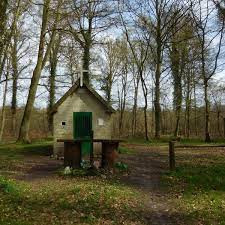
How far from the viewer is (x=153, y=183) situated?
15.2 metres

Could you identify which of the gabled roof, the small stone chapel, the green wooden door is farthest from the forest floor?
the gabled roof

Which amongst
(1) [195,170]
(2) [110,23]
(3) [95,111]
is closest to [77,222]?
(1) [195,170]

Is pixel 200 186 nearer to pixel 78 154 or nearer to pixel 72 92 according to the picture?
pixel 78 154

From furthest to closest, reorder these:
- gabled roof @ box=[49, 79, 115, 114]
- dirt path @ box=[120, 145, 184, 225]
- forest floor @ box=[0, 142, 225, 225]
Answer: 1. gabled roof @ box=[49, 79, 115, 114]
2. dirt path @ box=[120, 145, 184, 225]
3. forest floor @ box=[0, 142, 225, 225]

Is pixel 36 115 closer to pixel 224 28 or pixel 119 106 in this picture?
pixel 119 106

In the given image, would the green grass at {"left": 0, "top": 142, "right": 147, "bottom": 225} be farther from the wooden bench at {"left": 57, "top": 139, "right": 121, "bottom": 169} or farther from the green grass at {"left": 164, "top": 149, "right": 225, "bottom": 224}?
the wooden bench at {"left": 57, "top": 139, "right": 121, "bottom": 169}

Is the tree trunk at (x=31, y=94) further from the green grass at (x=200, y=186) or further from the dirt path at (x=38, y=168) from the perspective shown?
the green grass at (x=200, y=186)

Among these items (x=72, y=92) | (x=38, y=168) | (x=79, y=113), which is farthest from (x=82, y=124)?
(x=38, y=168)

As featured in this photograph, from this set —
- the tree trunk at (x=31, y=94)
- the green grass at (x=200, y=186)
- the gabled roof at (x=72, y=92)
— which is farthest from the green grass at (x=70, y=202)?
the tree trunk at (x=31, y=94)

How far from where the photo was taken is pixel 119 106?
55.1 m

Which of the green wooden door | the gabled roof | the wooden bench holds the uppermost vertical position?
the gabled roof

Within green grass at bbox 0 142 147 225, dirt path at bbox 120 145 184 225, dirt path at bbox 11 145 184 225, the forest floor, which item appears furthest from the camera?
dirt path at bbox 11 145 184 225

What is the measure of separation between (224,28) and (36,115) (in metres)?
30.5

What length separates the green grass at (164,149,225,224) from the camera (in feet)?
36.1
